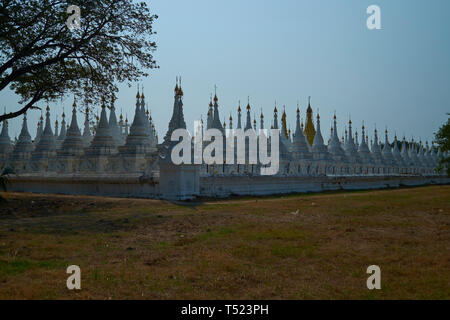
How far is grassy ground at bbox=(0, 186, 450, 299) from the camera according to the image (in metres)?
5.47

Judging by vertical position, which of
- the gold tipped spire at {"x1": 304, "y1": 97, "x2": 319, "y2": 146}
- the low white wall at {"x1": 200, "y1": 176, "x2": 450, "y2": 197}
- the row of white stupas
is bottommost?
the low white wall at {"x1": 200, "y1": 176, "x2": 450, "y2": 197}

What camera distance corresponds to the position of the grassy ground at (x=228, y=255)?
17.9 feet

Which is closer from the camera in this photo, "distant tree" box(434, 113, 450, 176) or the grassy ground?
the grassy ground

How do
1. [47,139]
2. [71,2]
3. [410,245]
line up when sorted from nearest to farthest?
[410,245]
[71,2]
[47,139]

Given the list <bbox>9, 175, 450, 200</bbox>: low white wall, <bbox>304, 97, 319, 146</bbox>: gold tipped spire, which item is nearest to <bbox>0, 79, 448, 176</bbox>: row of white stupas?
<bbox>9, 175, 450, 200</bbox>: low white wall

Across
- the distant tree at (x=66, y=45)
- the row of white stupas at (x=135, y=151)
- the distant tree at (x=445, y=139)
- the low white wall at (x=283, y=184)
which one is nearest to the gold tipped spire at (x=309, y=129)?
the row of white stupas at (x=135, y=151)

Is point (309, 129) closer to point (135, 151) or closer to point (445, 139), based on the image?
point (445, 139)

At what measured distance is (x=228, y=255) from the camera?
7.28 meters

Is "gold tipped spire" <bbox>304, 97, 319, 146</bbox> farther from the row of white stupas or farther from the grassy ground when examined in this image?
the grassy ground

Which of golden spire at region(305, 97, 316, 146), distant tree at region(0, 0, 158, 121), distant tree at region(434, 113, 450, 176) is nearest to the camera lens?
distant tree at region(0, 0, 158, 121)

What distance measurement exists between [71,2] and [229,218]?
1021cm

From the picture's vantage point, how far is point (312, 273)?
6.24 metres
